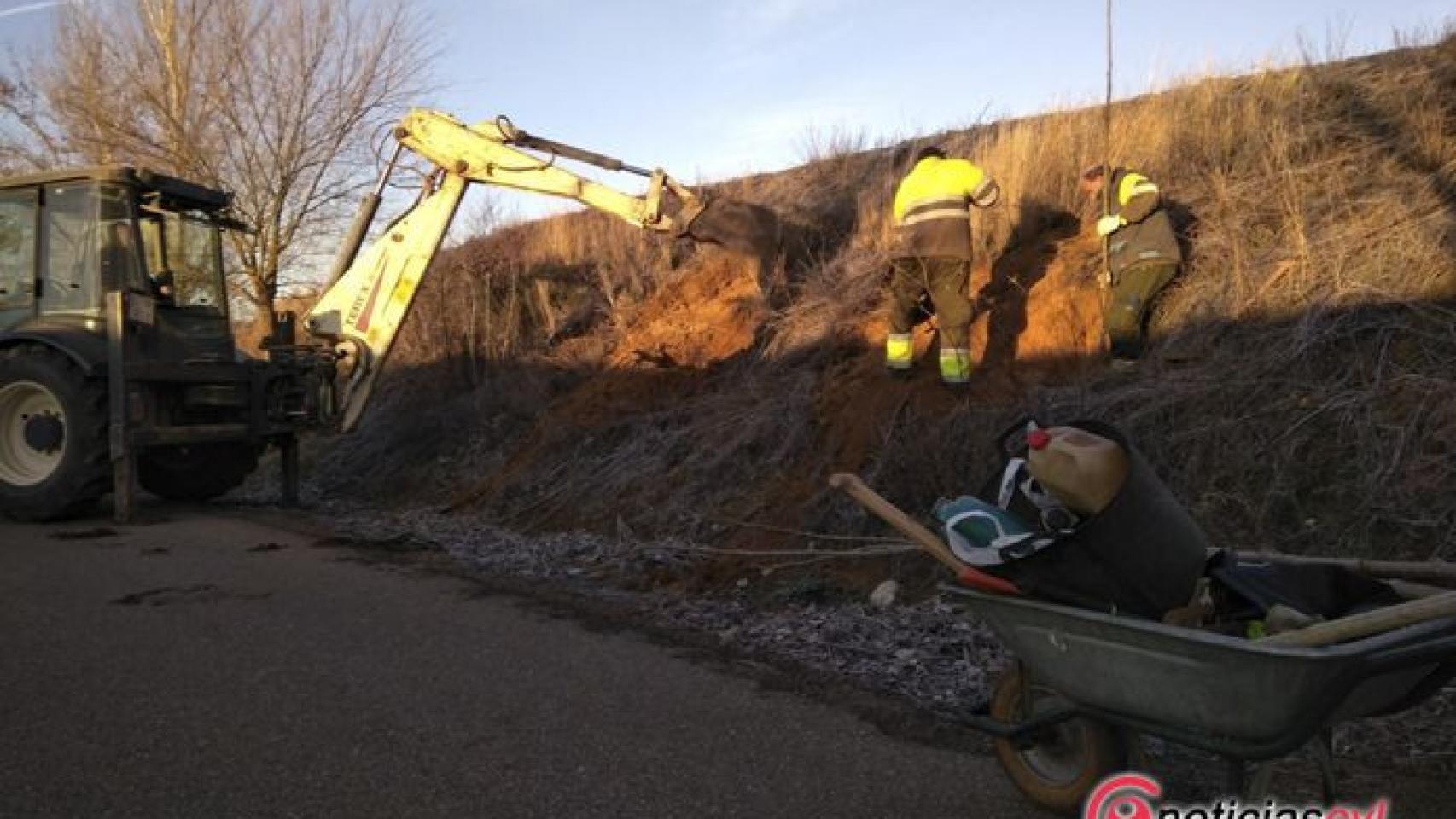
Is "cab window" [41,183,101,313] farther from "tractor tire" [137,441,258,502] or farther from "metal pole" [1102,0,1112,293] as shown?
"metal pole" [1102,0,1112,293]

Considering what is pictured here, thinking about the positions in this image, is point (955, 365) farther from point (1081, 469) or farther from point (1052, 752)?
point (1081, 469)

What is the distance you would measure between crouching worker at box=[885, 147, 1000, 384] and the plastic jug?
4624mm

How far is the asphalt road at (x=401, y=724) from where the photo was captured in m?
3.60

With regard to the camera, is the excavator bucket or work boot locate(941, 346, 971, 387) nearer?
work boot locate(941, 346, 971, 387)

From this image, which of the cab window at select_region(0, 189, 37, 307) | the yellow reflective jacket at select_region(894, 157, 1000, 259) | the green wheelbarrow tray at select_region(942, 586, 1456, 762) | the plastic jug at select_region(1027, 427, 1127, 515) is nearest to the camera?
the green wheelbarrow tray at select_region(942, 586, 1456, 762)

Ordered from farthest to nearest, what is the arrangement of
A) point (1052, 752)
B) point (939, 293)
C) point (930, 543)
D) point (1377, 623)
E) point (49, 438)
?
point (49, 438), point (939, 293), point (930, 543), point (1052, 752), point (1377, 623)

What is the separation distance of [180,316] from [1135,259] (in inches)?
356

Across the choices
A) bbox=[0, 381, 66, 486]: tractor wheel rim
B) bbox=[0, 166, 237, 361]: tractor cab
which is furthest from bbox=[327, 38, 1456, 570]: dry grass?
bbox=[0, 381, 66, 486]: tractor wheel rim

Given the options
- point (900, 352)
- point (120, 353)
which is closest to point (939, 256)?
point (900, 352)

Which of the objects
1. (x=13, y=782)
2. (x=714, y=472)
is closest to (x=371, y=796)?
(x=13, y=782)

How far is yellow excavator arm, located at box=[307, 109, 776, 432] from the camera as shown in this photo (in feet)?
34.1

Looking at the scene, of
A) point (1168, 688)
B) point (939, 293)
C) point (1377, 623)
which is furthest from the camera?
point (939, 293)

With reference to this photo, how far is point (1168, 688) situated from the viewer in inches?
115

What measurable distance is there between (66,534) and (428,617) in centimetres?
479
